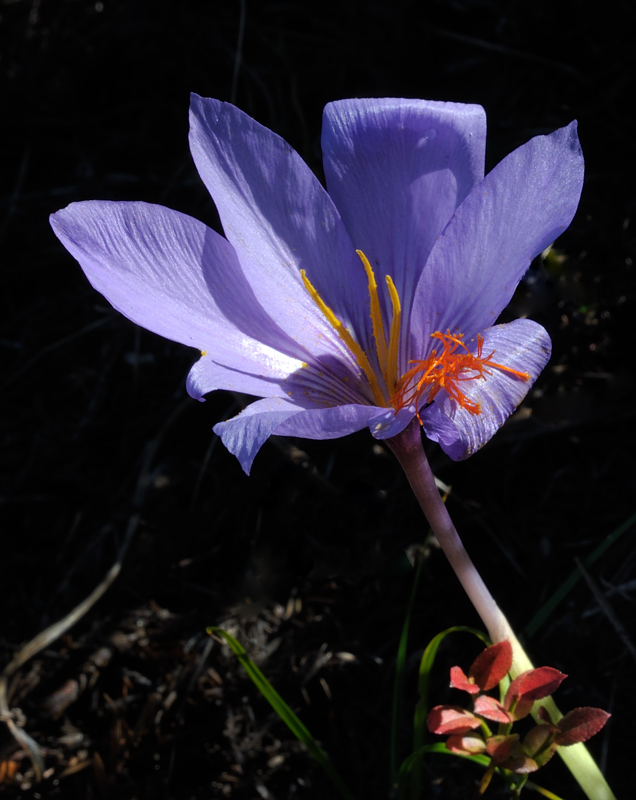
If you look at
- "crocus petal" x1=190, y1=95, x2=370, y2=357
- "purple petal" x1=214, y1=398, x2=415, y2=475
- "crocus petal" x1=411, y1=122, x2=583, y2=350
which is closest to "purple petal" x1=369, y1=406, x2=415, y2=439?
"purple petal" x1=214, y1=398, x2=415, y2=475

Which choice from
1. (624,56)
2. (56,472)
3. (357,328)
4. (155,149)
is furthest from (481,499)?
(155,149)

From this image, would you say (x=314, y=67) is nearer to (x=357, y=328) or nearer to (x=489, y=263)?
(x=357, y=328)

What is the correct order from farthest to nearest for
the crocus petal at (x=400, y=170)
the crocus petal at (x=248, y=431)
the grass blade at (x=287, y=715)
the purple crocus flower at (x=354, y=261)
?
the grass blade at (x=287, y=715) → the crocus petal at (x=400, y=170) → the purple crocus flower at (x=354, y=261) → the crocus petal at (x=248, y=431)

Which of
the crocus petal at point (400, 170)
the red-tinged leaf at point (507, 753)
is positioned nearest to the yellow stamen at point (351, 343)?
the crocus petal at point (400, 170)

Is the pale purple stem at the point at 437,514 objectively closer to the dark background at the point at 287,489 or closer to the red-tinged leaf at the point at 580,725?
the red-tinged leaf at the point at 580,725

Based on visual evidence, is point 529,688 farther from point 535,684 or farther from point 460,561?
point 460,561

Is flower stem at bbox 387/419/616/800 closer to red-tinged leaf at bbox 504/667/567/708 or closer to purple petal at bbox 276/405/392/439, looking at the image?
red-tinged leaf at bbox 504/667/567/708
